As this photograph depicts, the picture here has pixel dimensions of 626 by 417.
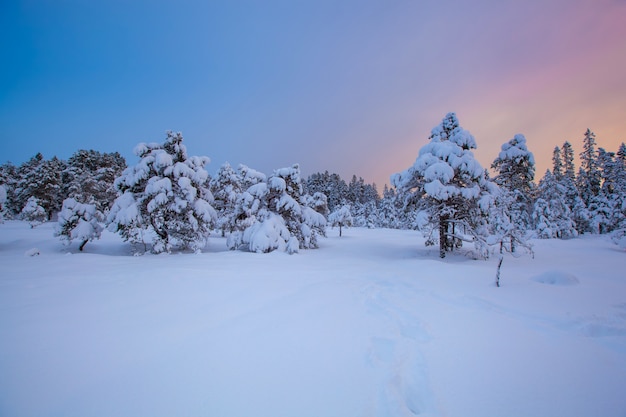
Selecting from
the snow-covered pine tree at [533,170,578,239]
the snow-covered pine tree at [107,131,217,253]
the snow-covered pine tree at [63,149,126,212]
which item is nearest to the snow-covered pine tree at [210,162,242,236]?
the snow-covered pine tree at [63,149,126,212]

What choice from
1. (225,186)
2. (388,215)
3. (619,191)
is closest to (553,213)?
(619,191)

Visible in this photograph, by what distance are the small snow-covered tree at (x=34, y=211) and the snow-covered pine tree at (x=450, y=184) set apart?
147 ft

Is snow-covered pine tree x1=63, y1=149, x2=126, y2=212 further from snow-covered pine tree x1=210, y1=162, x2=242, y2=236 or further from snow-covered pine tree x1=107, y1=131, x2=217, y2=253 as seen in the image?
snow-covered pine tree x1=107, y1=131, x2=217, y2=253

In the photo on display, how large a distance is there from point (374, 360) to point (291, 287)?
419cm

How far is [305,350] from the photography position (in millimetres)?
3842

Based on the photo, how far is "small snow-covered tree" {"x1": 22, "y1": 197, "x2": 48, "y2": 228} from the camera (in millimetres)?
31547

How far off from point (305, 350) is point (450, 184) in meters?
13.7

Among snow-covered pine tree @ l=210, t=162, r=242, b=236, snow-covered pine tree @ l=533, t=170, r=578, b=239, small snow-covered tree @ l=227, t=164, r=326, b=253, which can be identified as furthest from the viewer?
snow-covered pine tree @ l=533, t=170, r=578, b=239

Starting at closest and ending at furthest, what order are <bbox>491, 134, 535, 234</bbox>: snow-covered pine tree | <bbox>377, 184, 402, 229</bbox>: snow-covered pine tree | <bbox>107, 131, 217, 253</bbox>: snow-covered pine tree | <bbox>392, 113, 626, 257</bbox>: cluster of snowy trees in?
<bbox>392, 113, 626, 257</bbox>: cluster of snowy trees
<bbox>107, 131, 217, 253</bbox>: snow-covered pine tree
<bbox>491, 134, 535, 234</bbox>: snow-covered pine tree
<bbox>377, 184, 402, 229</bbox>: snow-covered pine tree

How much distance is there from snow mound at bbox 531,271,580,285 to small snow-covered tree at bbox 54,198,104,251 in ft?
72.5

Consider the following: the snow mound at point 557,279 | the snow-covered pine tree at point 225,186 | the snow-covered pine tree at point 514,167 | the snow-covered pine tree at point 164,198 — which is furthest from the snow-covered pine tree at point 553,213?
the snow-covered pine tree at point 164,198

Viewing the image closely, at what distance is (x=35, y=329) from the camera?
404 centimetres

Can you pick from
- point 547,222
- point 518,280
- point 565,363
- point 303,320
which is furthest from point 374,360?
point 547,222

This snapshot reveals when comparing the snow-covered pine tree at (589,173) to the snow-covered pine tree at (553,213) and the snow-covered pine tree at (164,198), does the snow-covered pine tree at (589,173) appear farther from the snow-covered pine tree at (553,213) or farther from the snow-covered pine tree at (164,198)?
the snow-covered pine tree at (164,198)
